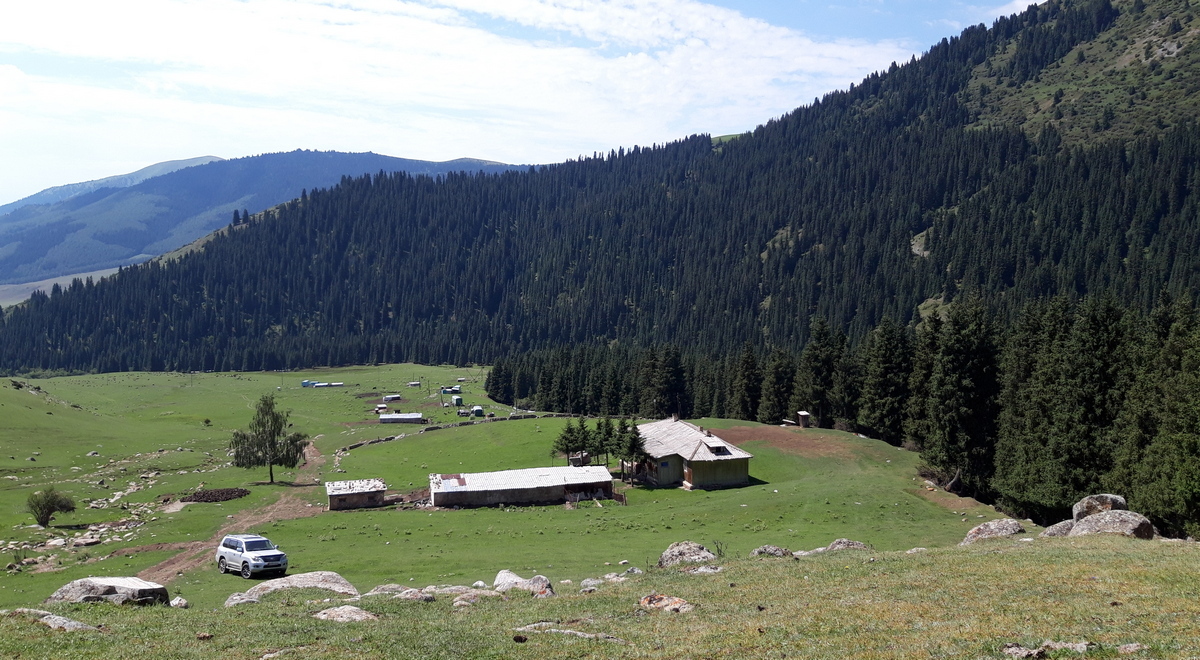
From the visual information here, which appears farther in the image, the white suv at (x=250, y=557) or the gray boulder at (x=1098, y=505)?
the gray boulder at (x=1098, y=505)

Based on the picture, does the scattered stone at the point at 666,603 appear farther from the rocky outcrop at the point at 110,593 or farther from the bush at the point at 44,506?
the bush at the point at 44,506

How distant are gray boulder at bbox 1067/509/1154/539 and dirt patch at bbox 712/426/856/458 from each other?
40.0 meters

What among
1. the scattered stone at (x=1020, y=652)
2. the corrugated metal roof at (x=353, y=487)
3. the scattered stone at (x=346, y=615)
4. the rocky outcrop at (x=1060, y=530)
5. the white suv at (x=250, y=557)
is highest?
the scattered stone at (x=1020, y=652)

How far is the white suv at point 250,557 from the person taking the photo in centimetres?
3716

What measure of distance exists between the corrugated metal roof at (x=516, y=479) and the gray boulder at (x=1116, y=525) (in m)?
41.2

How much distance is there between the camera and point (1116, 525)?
111 ft

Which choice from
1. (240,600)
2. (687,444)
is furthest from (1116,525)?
(687,444)

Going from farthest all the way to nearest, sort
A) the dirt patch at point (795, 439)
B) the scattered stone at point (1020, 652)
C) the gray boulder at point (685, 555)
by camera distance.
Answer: the dirt patch at point (795, 439) → the gray boulder at point (685, 555) → the scattered stone at point (1020, 652)

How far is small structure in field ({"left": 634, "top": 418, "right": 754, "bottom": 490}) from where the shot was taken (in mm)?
71562

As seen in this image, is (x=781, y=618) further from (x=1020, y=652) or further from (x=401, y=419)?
(x=401, y=419)

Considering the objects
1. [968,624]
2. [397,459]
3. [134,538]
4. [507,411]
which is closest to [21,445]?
[397,459]

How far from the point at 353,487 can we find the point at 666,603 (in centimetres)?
4887

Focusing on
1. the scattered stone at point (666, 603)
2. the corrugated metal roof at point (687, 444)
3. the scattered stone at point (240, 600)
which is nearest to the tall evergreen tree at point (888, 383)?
the corrugated metal roof at point (687, 444)

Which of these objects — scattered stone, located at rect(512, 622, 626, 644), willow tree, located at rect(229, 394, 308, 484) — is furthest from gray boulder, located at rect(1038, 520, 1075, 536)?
willow tree, located at rect(229, 394, 308, 484)
